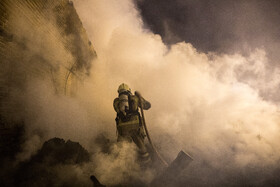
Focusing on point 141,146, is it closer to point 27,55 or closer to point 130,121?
point 130,121

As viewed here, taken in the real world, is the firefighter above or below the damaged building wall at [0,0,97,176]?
below

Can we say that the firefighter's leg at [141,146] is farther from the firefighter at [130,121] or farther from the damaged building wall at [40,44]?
the damaged building wall at [40,44]

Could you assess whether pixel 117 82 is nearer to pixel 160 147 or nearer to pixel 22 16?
pixel 160 147

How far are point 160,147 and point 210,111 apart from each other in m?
5.18

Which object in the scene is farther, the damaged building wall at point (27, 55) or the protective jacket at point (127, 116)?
the protective jacket at point (127, 116)

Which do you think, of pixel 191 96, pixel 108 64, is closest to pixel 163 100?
pixel 191 96

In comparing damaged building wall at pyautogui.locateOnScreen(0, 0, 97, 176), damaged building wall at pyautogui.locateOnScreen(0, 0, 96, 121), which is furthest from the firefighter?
damaged building wall at pyautogui.locateOnScreen(0, 0, 96, 121)

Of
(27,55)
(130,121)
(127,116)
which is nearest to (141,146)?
(130,121)

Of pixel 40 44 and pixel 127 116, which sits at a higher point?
pixel 40 44

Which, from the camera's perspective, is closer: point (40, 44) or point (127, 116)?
point (127, 116)

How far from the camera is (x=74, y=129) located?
210 inches

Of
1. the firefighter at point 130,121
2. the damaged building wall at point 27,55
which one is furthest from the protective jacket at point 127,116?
the damaged building wall at point 27,55

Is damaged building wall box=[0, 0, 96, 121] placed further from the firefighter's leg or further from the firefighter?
the firefighter's leg

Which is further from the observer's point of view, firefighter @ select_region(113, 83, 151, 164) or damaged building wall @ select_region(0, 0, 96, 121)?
firefighter @ select_region(113, 83, 151, 164)
